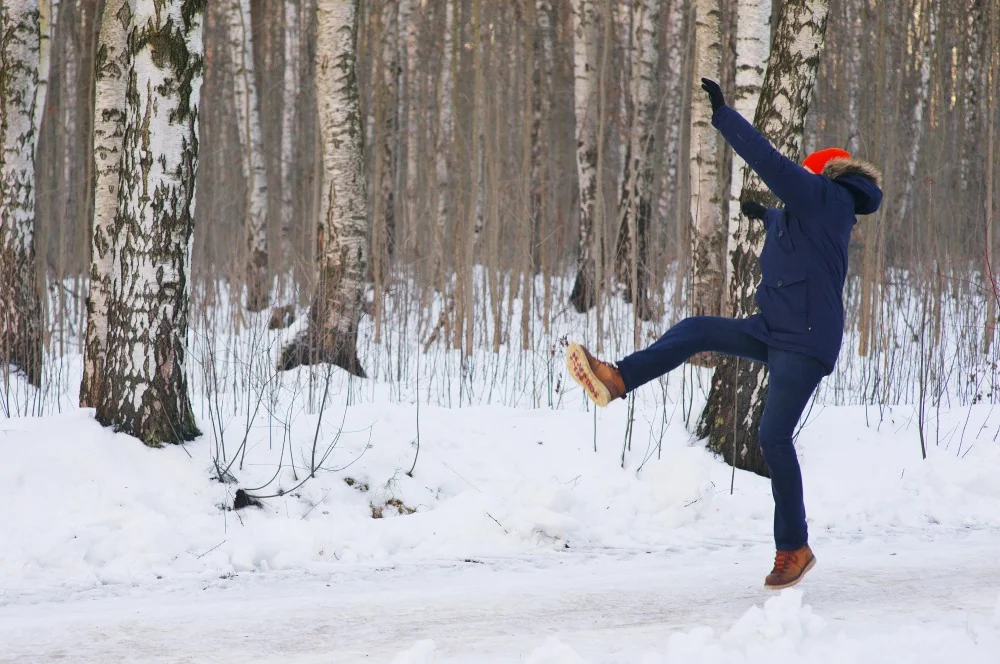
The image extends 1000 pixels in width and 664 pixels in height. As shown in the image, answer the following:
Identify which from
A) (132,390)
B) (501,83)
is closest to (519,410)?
(132,390)

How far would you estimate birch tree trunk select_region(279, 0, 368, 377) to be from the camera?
875cm

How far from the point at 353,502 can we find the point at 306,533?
582 mm

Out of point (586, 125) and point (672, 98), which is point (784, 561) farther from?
point (672, 98)

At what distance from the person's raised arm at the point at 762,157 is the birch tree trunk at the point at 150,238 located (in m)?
3.37

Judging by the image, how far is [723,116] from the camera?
3.62 metres

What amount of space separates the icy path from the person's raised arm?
1.63 metres

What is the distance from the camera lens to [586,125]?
1375 cm

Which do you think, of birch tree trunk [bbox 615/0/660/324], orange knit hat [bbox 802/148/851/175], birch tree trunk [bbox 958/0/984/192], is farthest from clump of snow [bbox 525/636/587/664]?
birch tree trunk [bbox 958/0/984/192]

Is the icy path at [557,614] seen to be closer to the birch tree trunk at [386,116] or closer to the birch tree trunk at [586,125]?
the birch tree trunk at [586,125]

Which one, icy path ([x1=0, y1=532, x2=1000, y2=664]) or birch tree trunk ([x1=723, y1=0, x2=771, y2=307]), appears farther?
birch tree trunk ([x1=723, y1=0, x2=771, y2=307])

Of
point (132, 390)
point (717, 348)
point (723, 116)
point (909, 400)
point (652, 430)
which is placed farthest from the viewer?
point (909, 400)

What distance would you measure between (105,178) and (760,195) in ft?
14.8

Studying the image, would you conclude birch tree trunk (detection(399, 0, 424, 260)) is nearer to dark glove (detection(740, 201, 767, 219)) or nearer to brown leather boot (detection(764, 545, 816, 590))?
dark glove (detection(740, 201, 767, 219))

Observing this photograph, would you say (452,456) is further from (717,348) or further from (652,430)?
(717,348)
